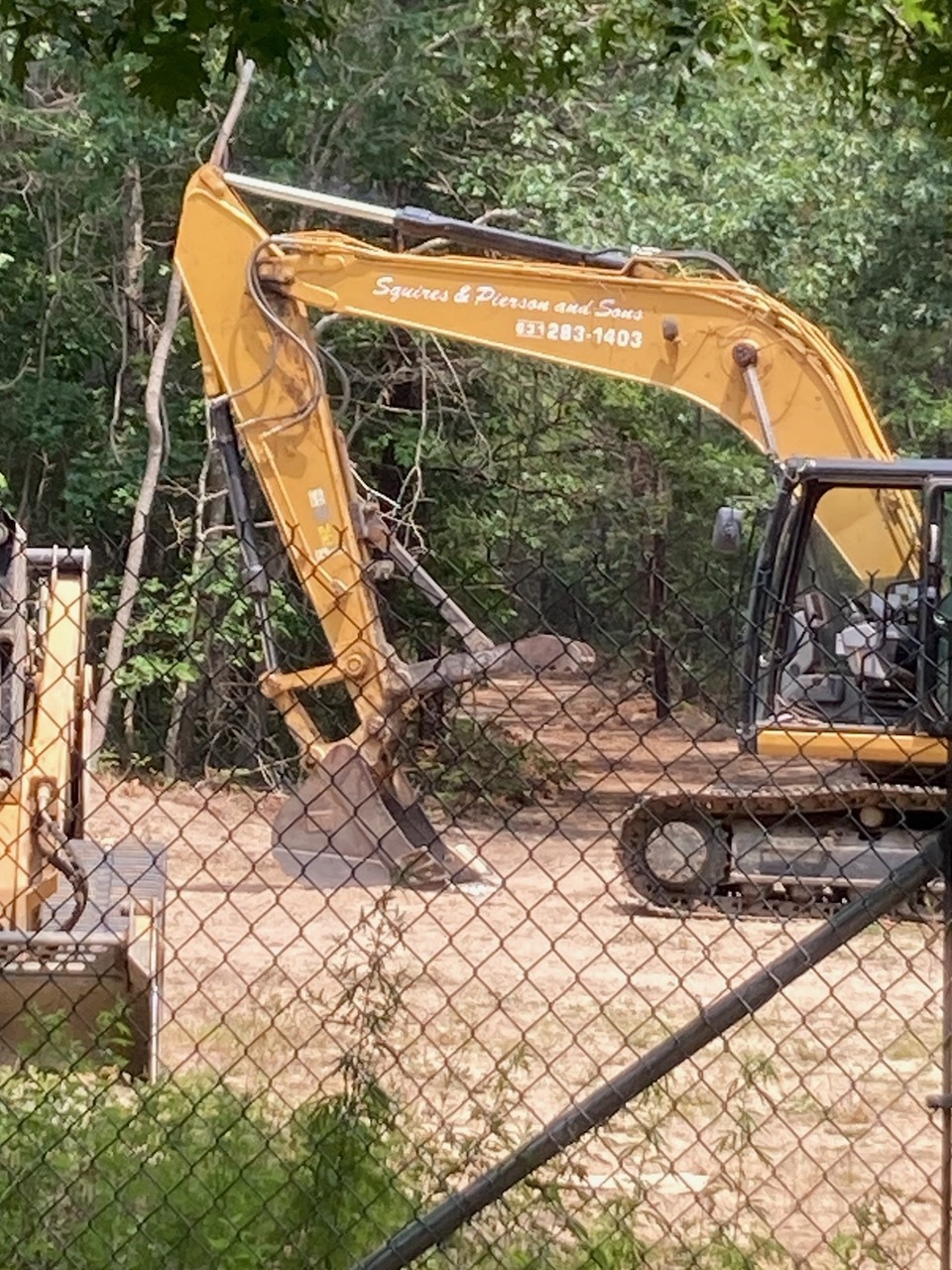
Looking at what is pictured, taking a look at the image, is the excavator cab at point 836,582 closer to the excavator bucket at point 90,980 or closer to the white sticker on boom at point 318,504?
A: the white sticker on boom at point 318,504

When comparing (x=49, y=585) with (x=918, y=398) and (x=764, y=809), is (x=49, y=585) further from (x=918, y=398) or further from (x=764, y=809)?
(x=918, y=398)

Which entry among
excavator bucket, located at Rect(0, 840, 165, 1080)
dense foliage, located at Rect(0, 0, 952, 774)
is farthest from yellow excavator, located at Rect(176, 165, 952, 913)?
excavator bucket, located at Rect(0, 840, 165, 1080)

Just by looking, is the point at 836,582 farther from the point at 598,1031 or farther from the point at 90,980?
the point at 90,980

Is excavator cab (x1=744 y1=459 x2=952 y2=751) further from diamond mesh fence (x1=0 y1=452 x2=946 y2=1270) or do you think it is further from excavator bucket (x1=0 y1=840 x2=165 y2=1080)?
excavator bucket (x1=0 y1=840 x2=165 y2=1080)

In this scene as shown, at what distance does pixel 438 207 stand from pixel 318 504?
6005mm

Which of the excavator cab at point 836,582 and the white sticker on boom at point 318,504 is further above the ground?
the excavator cab at point 836,582

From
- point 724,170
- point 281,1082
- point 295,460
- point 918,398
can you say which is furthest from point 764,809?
point 918,398

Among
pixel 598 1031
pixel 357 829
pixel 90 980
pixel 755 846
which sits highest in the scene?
pixel 90 980

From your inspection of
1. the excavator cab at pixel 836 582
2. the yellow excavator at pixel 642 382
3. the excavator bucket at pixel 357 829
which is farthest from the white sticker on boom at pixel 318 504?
the excavator cab at pixel 836 582

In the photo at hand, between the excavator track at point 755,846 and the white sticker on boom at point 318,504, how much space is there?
2629 mm

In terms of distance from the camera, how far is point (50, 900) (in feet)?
22.7

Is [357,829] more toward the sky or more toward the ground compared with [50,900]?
more toward the ground

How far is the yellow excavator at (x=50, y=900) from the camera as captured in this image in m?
5.95

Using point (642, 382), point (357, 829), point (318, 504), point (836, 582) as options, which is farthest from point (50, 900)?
point (642, 382)
